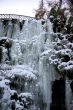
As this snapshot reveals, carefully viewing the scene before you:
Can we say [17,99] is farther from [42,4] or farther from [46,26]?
[42,4]

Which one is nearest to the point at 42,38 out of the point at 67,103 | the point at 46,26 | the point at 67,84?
the point at 46,26

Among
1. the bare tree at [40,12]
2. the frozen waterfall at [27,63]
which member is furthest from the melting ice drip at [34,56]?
the bare tree at [40,12]

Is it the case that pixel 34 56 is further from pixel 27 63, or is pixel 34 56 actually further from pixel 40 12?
pixel 40 12

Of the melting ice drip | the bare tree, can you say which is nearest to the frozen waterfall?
the melting ice drip

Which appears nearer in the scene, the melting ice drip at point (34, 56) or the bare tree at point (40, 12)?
the melting ice drip at point (34, 56)

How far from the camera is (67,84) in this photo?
36.7ft

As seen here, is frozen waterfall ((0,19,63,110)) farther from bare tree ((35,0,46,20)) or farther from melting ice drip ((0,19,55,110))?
bare tree ((35,0,46,20))

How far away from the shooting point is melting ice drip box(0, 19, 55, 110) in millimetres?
10592

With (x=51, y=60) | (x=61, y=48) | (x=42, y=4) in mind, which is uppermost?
(x=42, y=4)

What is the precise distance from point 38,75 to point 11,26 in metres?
4.26

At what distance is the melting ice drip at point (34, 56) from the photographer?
10.6m

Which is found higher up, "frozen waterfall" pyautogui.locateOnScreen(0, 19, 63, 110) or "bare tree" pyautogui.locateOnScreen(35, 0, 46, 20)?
"bare tree" pyautogui.locateOnScreen(35, 0, 46, 20)

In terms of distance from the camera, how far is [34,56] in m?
11.9

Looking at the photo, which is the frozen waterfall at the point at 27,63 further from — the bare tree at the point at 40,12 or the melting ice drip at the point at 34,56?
the bare tree at the point at 40,12
